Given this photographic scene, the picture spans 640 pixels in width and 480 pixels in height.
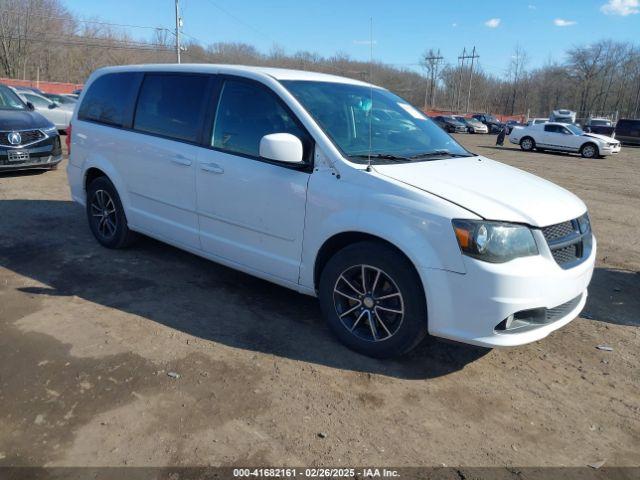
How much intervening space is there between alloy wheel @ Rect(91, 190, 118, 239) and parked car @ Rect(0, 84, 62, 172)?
4.63 metres

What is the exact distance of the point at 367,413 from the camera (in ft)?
9.61

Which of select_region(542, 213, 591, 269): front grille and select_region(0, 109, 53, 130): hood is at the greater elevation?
select_region(0, 109, 53, 130): hood

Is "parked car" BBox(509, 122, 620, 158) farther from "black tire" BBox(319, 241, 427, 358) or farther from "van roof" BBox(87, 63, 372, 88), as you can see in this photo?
"black tire" BBox(319, 241, 427, 358)

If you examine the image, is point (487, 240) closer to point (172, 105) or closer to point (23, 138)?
point (172, 105)

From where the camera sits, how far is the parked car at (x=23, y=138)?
29.6 ft

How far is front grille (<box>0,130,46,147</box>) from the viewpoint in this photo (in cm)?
895

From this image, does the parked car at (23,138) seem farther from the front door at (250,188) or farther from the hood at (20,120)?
the front door at (250,188)

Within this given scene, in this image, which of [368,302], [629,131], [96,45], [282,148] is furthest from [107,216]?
[96,45]

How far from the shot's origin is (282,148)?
3.45 metres

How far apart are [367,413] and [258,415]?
628 mm

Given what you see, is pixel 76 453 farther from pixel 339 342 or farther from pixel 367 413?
pixel 339 342

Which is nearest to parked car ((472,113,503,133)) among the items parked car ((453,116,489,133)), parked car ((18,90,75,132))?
parked car ((453,116,489,133))

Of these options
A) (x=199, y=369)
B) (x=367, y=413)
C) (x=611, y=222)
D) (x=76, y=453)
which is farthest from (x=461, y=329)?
(x=611, y=222)

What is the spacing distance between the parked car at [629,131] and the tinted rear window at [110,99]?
125 ft
